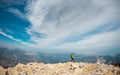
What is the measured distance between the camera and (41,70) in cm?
2020

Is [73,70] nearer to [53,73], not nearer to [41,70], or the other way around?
[53,73]

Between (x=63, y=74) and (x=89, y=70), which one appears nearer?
(x=63, y=74)

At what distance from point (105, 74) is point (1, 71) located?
17.5 m

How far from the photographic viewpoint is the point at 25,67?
71.1 feet

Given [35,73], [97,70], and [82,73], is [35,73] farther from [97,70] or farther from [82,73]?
[97,70]

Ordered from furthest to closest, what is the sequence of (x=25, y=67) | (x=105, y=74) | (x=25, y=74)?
(x=25, y=67) < (x=25, y=74) < (x=105, y=74)

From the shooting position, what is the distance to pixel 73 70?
2028 centimetres

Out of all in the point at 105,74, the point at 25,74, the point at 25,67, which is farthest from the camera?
the point at 25,67

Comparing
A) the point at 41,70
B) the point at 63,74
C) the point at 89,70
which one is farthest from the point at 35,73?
the point at 89,70

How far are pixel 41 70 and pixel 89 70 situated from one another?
27.5 ft

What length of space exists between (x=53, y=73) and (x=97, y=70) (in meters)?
7.49

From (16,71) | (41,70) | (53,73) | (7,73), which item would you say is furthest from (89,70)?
(7,73)

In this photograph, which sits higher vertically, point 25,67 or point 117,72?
point 25,67

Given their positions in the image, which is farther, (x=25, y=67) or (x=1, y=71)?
(x=25, y=67)
